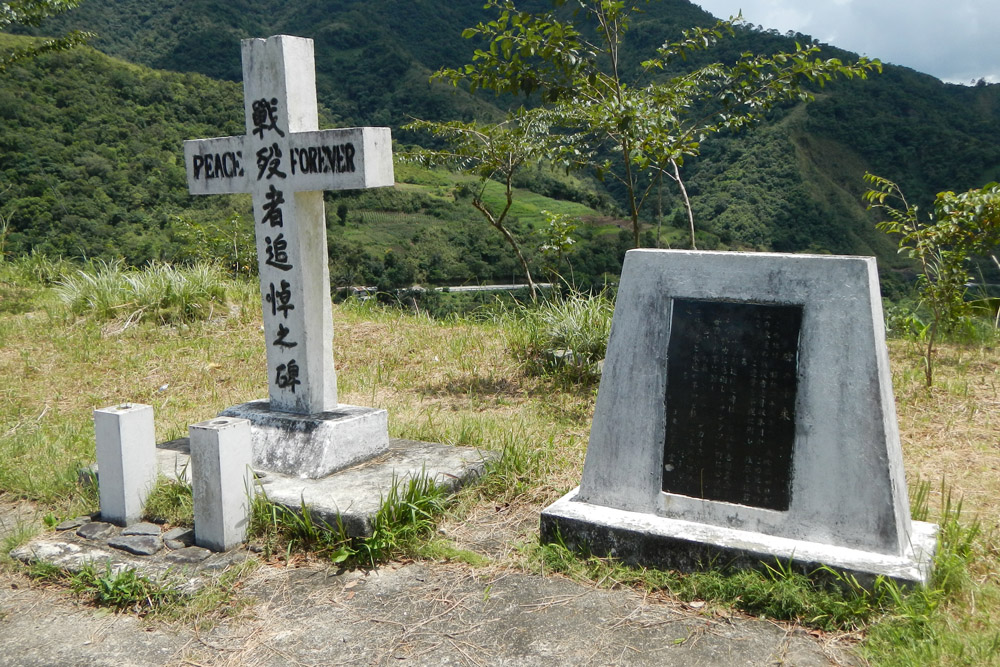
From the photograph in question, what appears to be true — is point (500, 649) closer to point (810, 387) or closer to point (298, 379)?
point (810, 387)

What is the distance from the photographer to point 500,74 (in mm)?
5938

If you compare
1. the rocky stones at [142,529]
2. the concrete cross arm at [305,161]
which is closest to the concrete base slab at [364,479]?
the rocky stones at [142,529]

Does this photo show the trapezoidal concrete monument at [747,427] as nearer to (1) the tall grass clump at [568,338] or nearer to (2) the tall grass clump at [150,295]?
(1) the tall grass clump at [568,338]

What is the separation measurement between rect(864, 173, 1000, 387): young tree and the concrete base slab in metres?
3.22

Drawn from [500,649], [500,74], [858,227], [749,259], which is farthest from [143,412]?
[858,227]

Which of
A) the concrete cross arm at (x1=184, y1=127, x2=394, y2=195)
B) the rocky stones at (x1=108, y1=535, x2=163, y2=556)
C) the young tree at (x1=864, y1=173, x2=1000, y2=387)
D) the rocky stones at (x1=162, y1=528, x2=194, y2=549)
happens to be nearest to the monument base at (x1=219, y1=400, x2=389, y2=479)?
the rocky stones at (x1=162, y1=528, x2=194, y2=549)

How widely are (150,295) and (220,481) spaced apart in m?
5.19

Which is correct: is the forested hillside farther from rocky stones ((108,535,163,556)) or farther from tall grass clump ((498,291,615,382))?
rocky stones ((108,535,163,556))

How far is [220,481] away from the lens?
3.07 metres

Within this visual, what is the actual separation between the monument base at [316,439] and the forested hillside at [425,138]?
7941 millimetres

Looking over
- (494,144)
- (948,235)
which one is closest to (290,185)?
(494,144)

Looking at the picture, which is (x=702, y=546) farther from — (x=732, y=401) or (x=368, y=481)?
(x=368, y=481)

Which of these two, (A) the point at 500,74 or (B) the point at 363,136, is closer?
(B) the point at 363,136

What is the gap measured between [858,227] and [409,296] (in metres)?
18.1
